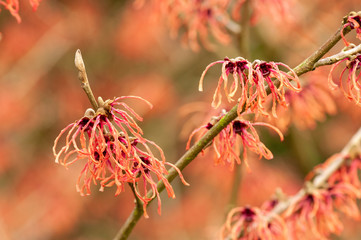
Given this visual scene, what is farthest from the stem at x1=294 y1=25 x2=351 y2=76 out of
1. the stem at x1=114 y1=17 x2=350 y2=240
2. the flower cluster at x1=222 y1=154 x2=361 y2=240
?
the flower cluster at x1=222 y1=154 x2=361 y2=240

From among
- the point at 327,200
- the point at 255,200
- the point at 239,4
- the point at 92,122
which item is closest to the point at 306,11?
the point at 255,200

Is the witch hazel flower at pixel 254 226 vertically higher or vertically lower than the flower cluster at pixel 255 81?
lower

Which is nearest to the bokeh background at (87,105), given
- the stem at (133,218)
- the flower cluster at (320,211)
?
the flower cluster at (320,211)

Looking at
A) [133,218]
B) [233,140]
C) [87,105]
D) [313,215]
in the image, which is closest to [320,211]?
[313,215]

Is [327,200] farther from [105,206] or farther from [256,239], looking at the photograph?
[105,206]

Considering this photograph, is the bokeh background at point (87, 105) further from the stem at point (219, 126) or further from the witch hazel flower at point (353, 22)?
the witch hazel flower at point (353, 22)

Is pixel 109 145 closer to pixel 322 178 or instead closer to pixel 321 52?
pixel 321 52

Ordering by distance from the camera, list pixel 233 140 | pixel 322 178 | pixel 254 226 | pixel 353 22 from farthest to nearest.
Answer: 1. pixel 322 178
2. pixel 254 226
3. pixel 233 140
4. pixel 353 22

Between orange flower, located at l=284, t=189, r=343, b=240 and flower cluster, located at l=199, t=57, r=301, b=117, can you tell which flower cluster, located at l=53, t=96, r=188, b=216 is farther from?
orange flower, located at l=284, t=189, r=343, b=240
